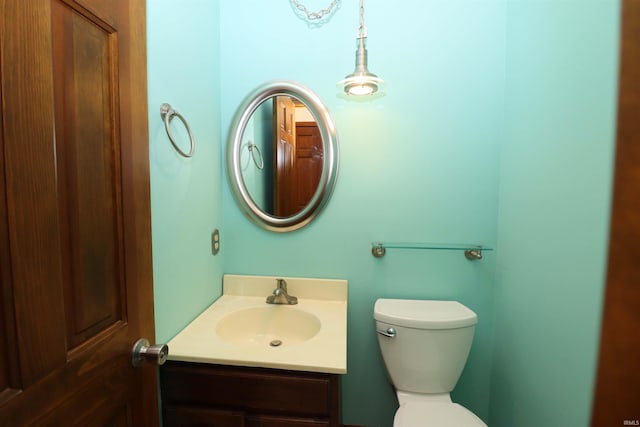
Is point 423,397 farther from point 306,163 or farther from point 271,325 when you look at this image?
point 306,163

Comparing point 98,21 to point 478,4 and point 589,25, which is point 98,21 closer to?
point 589,25

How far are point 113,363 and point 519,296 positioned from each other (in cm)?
140

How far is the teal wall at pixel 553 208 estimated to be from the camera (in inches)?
30.9

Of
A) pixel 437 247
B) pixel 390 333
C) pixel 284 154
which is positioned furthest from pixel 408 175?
pixel 390 333

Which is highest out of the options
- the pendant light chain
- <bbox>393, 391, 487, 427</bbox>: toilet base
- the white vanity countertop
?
the pendant light chain

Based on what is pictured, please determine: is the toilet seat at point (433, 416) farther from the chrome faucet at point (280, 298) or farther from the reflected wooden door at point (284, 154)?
the reflected wooden door at point (284, 154)

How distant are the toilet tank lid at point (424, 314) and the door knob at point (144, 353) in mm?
849

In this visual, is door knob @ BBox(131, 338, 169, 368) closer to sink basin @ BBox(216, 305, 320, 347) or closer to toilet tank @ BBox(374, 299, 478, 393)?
sink basin @ BBox(216, 305, 320, 347)

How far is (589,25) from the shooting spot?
2.66ft

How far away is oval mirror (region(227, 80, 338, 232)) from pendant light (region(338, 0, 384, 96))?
19cm

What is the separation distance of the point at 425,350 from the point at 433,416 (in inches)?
9.0

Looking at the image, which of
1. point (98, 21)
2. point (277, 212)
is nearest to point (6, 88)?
point (98, 21)

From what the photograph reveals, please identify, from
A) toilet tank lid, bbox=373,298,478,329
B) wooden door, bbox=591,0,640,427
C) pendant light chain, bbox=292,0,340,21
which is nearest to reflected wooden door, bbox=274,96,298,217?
pendant light chain, bbox=292,0,340,21

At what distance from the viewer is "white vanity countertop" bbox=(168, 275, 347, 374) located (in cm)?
89
